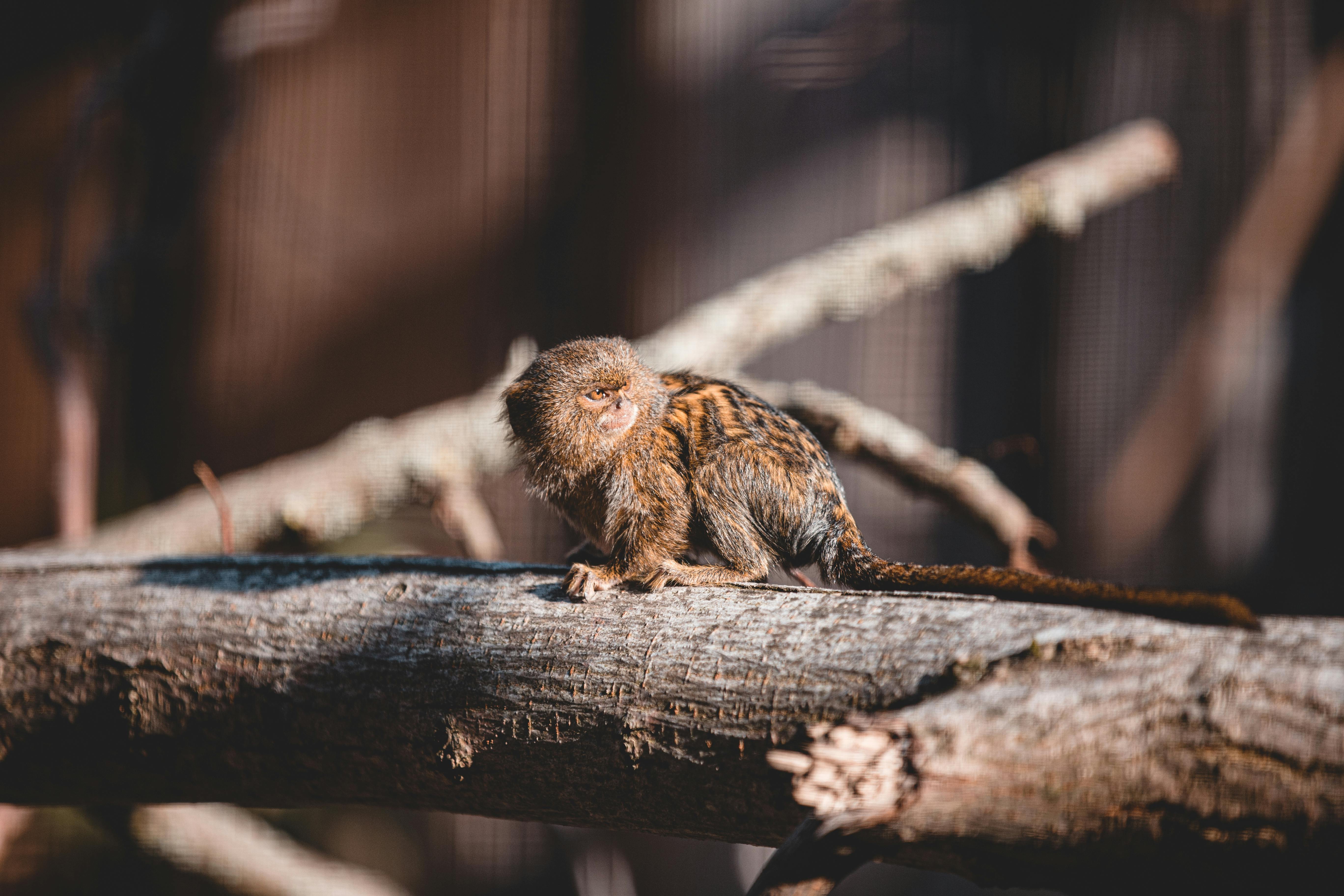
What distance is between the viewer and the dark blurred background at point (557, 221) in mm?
3139

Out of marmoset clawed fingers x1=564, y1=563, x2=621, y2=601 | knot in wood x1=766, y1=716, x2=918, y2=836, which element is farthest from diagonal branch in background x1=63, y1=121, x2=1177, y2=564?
knot in wood x1=766, y1=716, x2=918, y2=836

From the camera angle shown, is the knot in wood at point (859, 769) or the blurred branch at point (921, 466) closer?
the knot in wood at point (859, 769)

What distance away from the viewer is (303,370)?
3.32m

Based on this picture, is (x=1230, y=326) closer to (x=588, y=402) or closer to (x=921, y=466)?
(x=921, y=466)

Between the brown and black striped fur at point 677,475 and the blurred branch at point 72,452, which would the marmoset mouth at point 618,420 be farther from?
the blurred branch at point 72,452

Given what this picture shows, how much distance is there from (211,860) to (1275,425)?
3.87m

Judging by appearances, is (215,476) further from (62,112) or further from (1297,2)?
(1297,2)

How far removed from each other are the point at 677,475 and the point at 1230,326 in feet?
8.18

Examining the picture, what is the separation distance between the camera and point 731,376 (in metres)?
2.85

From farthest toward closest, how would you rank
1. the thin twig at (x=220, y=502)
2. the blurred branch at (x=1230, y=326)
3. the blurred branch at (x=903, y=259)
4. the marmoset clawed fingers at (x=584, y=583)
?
the blurred branch at (x=1230, y=326)
the blurred branch at (x=903, y=259)
the thin twig at (x=220, y=502)
the marmoset clawed fingers at (x=584, y=583)

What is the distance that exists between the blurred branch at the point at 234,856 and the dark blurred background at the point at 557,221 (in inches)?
15.7

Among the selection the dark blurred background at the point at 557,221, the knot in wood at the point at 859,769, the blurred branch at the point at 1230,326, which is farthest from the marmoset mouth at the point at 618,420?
the blurred branch at the point at 1230,326

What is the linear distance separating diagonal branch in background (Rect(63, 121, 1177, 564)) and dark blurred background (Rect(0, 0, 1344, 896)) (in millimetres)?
326

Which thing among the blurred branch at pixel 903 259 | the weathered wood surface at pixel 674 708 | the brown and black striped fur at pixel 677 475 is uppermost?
the blurred branch at pixel 903 259
